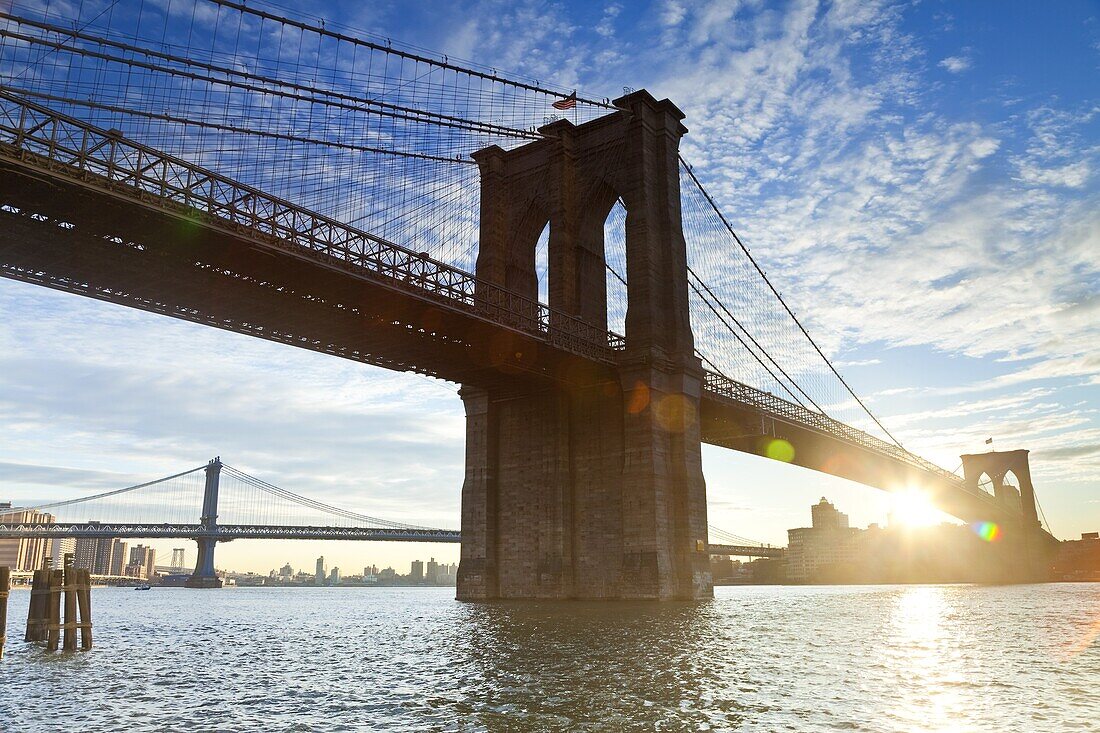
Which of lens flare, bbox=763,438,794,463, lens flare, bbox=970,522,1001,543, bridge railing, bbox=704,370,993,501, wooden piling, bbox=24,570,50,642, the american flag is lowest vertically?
wooden piling, bbox=24,570,50,642

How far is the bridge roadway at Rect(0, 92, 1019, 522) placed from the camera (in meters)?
27.2

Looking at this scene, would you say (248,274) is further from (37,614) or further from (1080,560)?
(1080,560)

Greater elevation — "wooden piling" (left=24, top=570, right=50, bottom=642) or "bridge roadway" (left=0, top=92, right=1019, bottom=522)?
"bridge roadway" (left=0, top=92, right=1019, bottom=522)

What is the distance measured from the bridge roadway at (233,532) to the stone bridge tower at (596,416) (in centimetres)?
7074

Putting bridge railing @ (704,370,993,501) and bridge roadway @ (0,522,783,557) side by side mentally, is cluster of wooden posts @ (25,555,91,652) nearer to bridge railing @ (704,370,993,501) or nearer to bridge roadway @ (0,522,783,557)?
bridge railing @ (704,370,993,501)

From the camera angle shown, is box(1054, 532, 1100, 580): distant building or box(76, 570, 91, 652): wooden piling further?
box(1054, 532, 1100, 580): distant building

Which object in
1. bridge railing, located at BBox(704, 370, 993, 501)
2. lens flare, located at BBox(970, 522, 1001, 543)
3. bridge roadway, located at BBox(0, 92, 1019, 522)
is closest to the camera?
bridge roadway, located at BBox(0, 92, 1019, 522)

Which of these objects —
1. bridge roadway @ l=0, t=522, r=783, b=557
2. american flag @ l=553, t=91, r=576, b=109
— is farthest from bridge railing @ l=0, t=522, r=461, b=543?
american flag @ l=553, t=91, r=576, b=109

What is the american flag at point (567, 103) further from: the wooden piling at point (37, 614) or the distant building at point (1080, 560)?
the distant building at point (1080, 560)

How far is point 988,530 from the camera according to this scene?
396 ft

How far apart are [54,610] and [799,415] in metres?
52.2

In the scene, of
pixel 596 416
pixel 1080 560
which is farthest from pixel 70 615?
pixel 1080 560

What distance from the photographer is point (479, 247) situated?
56.5 meters

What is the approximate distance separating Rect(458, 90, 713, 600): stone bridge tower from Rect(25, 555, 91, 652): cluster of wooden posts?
24.5 meters
